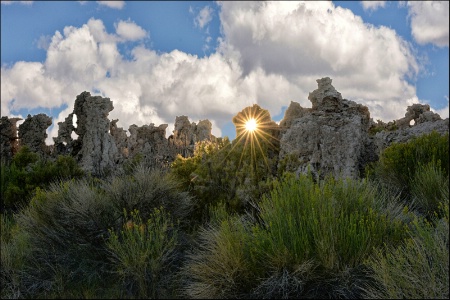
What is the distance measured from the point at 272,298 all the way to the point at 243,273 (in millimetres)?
570

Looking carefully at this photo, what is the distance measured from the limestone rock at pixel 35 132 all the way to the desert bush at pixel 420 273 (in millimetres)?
28306

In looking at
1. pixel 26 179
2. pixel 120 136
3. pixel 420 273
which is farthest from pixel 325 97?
pixel 120 136

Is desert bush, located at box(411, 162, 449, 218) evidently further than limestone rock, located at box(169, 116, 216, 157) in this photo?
No

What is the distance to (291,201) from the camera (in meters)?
7.53

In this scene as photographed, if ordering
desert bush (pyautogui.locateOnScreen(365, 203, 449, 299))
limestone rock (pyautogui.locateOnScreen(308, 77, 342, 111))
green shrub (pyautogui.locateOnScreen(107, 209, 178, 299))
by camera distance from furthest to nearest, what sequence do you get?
limestone rock (pyautogui.locateOnScreen(308, 77, 342, 111)) → green shrub (pyautogui.locateOnScreen(107, 209, 178, 299)) → desert bush (pyautogui.locateOnScreen(365, 203, 449, 299))

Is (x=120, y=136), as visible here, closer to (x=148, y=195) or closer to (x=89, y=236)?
(x=148, y=195)

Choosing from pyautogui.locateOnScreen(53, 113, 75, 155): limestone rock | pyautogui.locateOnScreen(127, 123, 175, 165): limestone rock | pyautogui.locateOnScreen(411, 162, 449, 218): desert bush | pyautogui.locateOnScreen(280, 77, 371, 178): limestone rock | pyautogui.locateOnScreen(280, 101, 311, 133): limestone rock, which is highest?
pyautogui.locateOnScreen(127, 123, 175, 165): limestone rock

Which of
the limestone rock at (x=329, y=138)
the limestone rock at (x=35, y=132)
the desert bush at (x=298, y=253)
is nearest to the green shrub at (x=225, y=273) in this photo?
the desert bush at (x=298, y=253)

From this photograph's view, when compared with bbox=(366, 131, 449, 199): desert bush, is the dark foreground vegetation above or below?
below

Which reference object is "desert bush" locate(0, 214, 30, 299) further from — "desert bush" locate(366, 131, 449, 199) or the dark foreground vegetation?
"desert bush" locate(366, 131, 449, 199)

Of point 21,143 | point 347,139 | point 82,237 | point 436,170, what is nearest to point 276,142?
point 347,139

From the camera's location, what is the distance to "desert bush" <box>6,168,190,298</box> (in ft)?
26.2

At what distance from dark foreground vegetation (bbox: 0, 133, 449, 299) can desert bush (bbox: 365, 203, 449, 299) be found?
18 mm

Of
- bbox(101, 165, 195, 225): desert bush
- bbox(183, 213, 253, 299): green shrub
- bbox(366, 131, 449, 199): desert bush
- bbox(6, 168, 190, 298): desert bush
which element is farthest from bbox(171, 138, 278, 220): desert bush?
bbox(183, 213, 253, 299): green shrub
